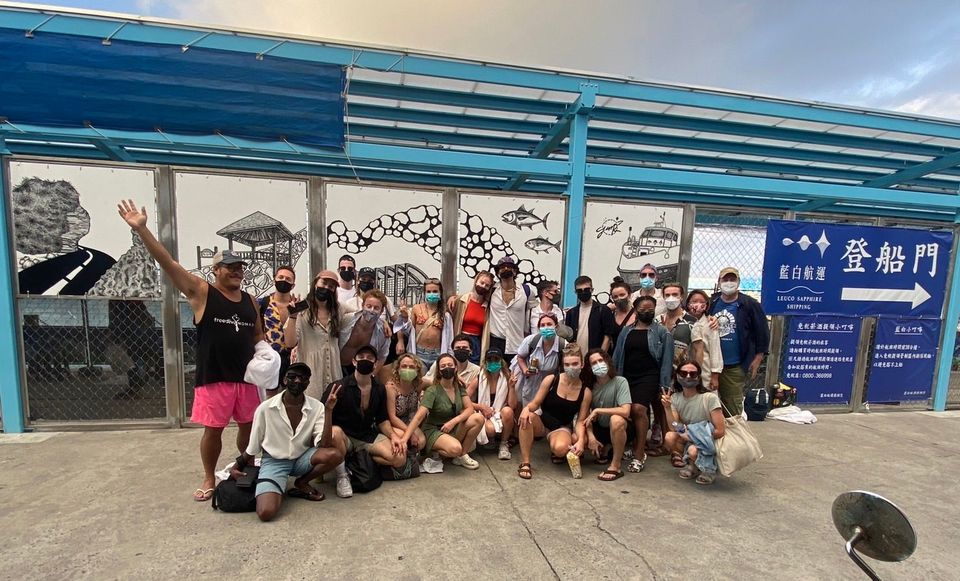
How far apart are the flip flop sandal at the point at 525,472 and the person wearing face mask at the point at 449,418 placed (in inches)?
15.4

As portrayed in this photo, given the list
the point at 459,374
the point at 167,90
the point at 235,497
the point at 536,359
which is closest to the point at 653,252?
the point at 536,359

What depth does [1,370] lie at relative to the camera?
13.6ft

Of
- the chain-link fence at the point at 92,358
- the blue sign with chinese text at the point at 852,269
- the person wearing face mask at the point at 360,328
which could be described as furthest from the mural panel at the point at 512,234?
the chain-link fence at the point at 92,358

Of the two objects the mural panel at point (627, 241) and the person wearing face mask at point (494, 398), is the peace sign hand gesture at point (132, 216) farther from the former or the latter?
the mural panel at point (627, 241)

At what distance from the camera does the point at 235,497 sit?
116 inches

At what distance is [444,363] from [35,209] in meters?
4.33

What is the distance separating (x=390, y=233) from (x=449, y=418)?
7.14 ft

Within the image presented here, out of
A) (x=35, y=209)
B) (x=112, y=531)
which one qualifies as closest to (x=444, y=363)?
(x=112, y=531)

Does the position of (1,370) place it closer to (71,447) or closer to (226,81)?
(71,447)

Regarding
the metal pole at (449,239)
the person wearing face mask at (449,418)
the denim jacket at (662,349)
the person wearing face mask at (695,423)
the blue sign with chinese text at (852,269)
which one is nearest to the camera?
the person wearing face mask at (695,423)

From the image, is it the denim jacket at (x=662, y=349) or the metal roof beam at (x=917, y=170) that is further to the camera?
the metal roof beam at (x=917, y=170)

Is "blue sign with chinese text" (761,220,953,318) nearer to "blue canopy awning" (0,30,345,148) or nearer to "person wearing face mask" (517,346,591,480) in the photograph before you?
"person wearing face mask" (517,346,591,480)

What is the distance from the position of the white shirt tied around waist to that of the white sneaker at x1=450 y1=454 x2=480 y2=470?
1.35 meters

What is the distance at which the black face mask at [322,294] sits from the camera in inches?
142
